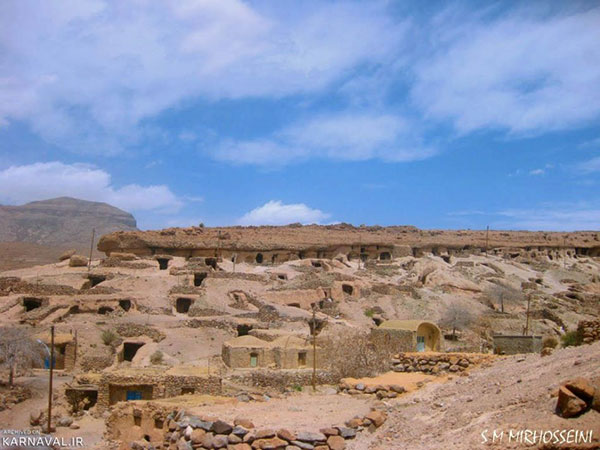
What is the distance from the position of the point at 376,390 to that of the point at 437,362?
203 cm

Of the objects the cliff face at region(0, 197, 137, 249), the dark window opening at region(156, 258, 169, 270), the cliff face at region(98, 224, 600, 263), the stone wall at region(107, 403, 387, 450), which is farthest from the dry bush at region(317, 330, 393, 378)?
the cliff face at region(0, 197, 137, 249)

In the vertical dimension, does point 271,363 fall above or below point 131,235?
below

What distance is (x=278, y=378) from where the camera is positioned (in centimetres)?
1636

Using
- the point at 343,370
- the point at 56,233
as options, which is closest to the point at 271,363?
the point at 343,370

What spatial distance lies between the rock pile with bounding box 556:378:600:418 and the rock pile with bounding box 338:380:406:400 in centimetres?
336

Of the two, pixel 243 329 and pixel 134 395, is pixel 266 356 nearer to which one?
pixel 243 329

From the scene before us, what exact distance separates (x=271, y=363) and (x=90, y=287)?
13654mm

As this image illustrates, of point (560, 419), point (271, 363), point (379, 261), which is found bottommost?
point (271, 363)

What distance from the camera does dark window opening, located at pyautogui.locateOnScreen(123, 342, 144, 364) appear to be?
68.6 ft

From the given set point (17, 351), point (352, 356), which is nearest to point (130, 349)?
point (17, 351)

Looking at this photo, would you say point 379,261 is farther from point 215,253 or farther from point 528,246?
point 528,246

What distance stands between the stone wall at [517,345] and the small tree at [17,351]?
13.8 meters

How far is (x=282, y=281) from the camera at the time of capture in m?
32.3

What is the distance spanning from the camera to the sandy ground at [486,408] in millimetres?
5918
